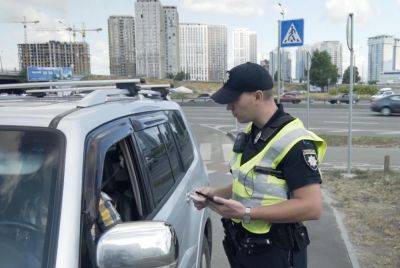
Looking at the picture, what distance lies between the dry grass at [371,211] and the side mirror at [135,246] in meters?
3.75

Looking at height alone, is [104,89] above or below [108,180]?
above

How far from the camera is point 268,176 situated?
7.95ft

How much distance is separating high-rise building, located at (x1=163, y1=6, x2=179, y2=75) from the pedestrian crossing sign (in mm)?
72023

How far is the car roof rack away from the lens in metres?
2.38

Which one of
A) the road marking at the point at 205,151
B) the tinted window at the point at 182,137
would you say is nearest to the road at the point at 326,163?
the road marking at the point at 205,151

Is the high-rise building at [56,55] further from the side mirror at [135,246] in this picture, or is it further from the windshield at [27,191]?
the side mirror at [135,246]

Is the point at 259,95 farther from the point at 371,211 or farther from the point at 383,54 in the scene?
the point at 383,54

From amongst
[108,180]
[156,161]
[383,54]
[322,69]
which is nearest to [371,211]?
[156,161]

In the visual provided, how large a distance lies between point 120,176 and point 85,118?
85 cm

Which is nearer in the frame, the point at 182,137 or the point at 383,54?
the point at 182,137

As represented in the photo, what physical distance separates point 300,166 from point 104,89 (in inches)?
46.7

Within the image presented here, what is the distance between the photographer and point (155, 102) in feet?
11.5

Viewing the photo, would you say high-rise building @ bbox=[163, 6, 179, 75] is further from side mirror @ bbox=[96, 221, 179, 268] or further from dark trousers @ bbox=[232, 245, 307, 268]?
side mirror @ bbox=[96, 221, 179, 268]

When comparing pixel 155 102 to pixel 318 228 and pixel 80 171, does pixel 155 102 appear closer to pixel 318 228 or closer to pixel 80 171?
pixel 80 171
